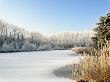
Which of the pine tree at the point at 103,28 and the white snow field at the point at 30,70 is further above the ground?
the pine tree at the point at 103,28

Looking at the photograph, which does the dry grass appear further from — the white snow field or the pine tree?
the pine tree

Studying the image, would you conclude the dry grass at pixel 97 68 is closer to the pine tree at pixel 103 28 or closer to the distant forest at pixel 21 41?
the pine tree at pixel 103 28

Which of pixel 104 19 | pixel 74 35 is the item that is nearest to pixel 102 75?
pixel 104 19

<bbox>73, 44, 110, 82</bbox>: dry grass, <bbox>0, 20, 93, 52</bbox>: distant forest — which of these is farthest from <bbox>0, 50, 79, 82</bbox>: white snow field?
<bbox>0, 20, 93, 52</bbox>: distant forest

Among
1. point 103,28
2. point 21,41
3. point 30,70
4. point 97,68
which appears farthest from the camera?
point 21,41

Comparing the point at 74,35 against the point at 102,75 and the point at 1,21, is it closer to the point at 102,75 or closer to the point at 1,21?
the point at 1,21

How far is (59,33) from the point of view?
123m

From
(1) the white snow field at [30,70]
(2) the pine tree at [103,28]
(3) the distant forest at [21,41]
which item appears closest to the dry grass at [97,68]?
(1) the white snow field at [30,70]

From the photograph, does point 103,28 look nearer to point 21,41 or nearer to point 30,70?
point 30,70

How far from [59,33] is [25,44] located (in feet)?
201

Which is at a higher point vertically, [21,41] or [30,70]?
[21,41]

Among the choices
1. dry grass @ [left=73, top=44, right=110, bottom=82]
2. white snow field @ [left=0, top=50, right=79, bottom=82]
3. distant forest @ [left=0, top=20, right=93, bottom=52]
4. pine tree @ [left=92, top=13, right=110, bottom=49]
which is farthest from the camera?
distant forest @ [left=0, top=20, right=93, bottom=52]

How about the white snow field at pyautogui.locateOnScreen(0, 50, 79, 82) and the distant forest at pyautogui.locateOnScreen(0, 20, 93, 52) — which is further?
the distant forest at pyautogui.locateOnScreen(0, 20, 93, 52)

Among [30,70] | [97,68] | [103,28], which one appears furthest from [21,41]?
[97,68]
